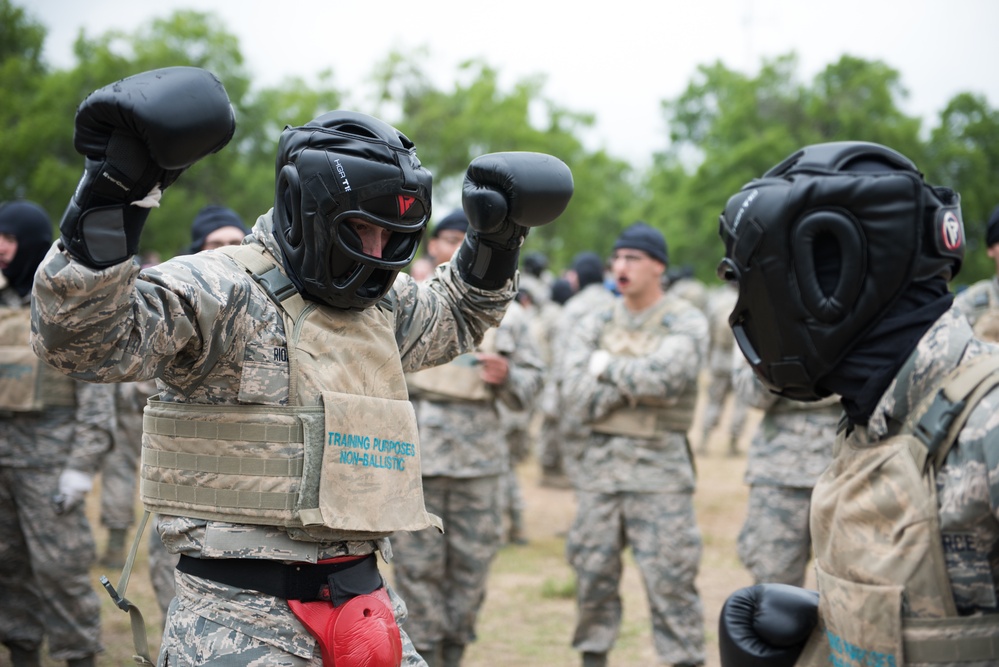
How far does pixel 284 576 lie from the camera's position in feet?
9.60

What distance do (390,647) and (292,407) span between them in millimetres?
821

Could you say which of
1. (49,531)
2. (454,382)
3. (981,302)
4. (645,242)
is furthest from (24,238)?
(981,302)

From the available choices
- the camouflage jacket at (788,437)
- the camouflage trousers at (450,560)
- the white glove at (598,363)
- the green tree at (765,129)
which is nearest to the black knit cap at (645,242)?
the white glove at (598,363)

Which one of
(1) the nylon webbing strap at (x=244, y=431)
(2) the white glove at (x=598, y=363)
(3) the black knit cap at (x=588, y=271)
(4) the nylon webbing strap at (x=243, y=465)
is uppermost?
(3) the black knit cap at (x=588, y=271)

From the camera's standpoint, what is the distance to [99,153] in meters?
2.34

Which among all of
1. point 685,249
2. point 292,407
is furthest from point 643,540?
point 685,249

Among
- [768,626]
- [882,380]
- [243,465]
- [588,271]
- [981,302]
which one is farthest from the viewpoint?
[588,271]

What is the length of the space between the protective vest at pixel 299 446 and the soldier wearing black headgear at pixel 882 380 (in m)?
1.24

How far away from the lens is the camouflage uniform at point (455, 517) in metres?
5.81

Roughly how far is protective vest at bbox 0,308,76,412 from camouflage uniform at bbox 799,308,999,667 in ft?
16.2

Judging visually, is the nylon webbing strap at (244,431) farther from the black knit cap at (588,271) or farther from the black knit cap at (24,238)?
the black knit cap at (588,271)

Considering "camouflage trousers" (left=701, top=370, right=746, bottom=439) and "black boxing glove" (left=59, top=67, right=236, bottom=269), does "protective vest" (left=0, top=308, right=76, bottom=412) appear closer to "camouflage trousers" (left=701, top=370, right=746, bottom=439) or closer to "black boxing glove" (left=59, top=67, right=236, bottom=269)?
"black boxing glove" (left=59, top=67, right=236, bottom=269)

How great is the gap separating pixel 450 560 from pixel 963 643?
14.0 ft

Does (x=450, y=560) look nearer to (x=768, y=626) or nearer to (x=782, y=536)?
(x=782, y=536)
